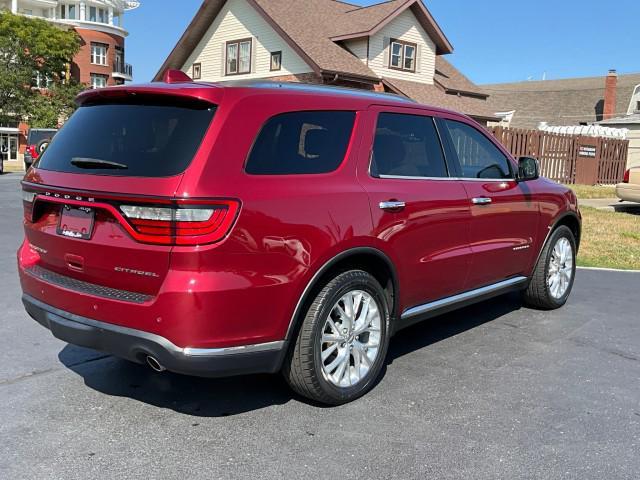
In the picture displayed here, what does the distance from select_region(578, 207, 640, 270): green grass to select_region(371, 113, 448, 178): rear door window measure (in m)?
5.02

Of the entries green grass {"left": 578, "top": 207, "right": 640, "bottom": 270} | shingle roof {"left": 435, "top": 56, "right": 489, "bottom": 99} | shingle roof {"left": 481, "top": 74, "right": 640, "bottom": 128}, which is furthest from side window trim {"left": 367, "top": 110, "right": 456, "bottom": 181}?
shingle roof {"left": 481, "top": 74, "right": 640, "bottom": 128}

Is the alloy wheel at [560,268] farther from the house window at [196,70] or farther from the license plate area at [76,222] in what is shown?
the house window at [196,70]

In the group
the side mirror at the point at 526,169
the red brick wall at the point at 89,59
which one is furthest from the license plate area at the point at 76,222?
the red brick wall at the point at 89,59

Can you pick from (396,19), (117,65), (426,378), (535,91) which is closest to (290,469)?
(426,378)

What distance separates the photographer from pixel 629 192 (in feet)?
49.9

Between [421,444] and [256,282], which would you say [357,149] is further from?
[421,444]

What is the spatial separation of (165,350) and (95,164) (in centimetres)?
108

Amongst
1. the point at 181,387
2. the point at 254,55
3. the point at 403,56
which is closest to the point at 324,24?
the point at 254,55

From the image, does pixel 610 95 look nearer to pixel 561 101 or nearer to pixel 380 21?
pixel 561 101

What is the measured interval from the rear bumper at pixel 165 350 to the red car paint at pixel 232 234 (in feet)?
0.13

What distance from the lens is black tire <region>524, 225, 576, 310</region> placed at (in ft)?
19.5

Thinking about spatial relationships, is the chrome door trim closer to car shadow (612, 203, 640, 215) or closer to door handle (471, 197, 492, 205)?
A: door handle (471, 197, 492, 205)

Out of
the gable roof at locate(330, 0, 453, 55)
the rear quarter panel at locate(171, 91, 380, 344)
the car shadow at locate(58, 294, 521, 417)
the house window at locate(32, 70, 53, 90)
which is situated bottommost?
the car shadow at locate(58, 294, 521, 417)

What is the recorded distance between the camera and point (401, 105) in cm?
442
